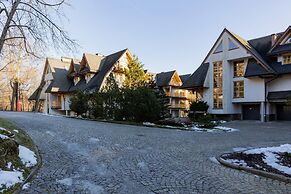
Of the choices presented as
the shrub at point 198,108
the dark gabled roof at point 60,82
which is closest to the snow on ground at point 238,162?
the shrub at point 198,108

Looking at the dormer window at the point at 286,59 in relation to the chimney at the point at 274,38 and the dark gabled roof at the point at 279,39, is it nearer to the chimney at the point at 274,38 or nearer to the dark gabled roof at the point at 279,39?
the dark gabled roof at the point at 279,39

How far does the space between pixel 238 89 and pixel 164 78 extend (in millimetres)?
20278

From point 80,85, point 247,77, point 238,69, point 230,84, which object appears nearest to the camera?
point 247,77

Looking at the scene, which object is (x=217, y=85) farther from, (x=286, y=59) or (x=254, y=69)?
(x=286, y=59)

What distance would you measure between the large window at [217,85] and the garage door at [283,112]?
19.7 ft

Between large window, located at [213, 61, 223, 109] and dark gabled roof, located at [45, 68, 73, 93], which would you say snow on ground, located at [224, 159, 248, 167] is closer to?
large window, located at [213, 61, 223, 109]

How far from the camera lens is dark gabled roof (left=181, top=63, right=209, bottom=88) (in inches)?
1281

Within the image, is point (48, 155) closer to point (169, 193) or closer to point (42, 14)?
point (169, 193)

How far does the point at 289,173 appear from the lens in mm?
6754

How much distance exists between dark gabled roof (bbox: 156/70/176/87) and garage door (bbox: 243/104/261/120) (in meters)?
18.5

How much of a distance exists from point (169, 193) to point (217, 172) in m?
2.28

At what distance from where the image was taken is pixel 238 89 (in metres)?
30.5

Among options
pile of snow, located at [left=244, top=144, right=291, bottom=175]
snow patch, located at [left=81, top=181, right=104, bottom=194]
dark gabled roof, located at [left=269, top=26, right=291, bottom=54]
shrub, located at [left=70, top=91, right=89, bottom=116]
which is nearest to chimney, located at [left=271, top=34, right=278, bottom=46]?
dark gabled roof, located at [left=269, top=26, right=291, bottom=54]

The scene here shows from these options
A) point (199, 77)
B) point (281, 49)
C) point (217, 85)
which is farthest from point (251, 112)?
point (281, 49)
